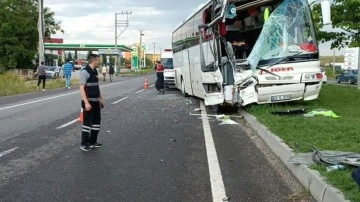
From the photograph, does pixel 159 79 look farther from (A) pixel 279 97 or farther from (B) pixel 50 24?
(B) pixel 50 24

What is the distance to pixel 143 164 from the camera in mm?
7379

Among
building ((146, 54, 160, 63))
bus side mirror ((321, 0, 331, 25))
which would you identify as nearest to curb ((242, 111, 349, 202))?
bus side mirror ((321, 0, 331, 25))

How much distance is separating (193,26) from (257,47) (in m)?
5.14

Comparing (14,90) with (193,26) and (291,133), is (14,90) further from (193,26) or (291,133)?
(291,133)

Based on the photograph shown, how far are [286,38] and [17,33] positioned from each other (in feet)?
159

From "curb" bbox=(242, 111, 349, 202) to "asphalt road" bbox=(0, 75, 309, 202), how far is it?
13cm

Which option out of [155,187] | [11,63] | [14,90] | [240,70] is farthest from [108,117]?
[11,63]

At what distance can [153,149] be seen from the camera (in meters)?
8.63

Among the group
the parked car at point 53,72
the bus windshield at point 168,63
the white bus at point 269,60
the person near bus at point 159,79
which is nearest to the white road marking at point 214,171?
the white bus at point 269,60

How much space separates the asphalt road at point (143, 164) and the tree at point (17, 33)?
4614 centimetres

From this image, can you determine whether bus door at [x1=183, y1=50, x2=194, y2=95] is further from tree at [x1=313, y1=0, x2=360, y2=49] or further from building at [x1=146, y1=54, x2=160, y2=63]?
building at [x1=146, y1=54, x2=160, y2=63]

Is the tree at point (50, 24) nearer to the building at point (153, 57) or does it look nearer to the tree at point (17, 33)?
the tree at point (17, 33)

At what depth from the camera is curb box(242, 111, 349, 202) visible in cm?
499

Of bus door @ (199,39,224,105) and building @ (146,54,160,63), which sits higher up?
building @ (146,54,160,63)
